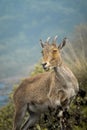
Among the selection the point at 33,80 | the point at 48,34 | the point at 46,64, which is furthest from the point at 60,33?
the point at 46,64

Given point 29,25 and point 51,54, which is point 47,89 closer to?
point 51,54

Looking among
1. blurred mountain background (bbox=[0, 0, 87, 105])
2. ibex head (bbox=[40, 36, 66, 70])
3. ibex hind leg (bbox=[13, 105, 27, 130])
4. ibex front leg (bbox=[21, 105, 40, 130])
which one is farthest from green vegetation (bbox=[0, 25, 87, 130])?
blurred mountain background (bbox=[0, 0, 87, 105])

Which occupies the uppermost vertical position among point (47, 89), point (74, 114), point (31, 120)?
point (47, 89)

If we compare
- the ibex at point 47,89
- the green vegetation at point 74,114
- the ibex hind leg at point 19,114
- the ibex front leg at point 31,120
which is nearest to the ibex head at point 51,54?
the ibex at point 47,89

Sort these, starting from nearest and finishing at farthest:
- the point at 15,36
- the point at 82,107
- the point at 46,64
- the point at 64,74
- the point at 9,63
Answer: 1. the point at 46,64
2. the point at 64,74
3. the point at 82,107
4. the point at 9,63
5. the point at 15,36

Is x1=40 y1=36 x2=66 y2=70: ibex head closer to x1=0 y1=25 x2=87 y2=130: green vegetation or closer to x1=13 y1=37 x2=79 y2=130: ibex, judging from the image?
x1=13 y1=37 x2=79 y2=130: ibex

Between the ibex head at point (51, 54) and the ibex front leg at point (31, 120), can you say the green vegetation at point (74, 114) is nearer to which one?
the ibex front leg at point (31, 120)

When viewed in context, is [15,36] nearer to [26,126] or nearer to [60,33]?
[60,33]

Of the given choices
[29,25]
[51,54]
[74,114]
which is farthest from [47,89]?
[29,25]

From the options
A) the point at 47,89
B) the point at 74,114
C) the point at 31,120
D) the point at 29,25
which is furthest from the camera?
the point at 29,25

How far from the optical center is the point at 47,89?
750 centimetres

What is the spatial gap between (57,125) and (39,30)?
38.5ft

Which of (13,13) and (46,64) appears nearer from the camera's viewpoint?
(46,64)

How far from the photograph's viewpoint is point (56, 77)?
23.9ft
